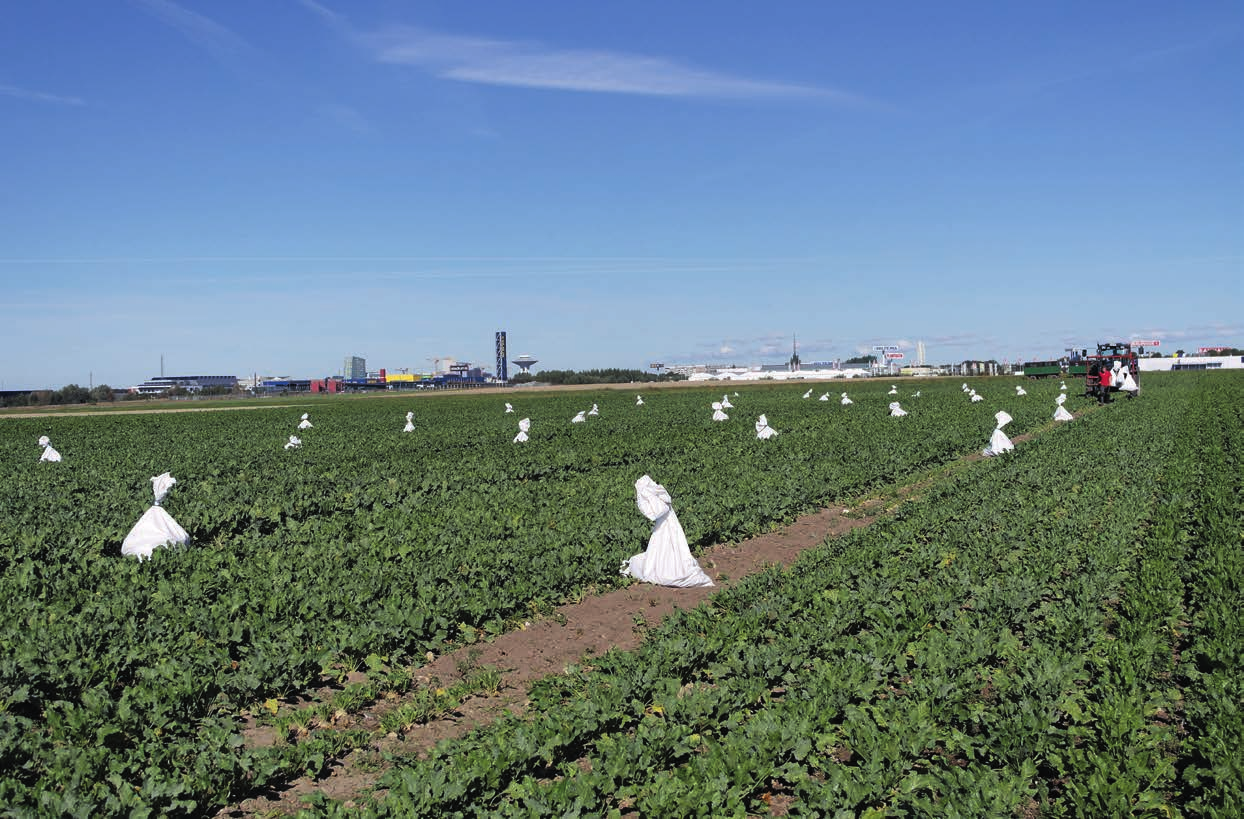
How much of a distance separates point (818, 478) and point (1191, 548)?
788 centimetres

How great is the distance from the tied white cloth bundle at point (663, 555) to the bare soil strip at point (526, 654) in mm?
147

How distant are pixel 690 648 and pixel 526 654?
186 cm

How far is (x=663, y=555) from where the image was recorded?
10.7 m

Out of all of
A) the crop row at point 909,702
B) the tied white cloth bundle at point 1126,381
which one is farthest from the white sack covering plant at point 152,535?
the tied white cloth bundle at point 1126,381

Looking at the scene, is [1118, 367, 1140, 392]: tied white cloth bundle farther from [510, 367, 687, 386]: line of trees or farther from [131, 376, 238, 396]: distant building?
[131, 376, 238, 396]: distant building

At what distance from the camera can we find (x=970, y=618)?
8.12 meters

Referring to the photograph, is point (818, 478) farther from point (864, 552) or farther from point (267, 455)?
point (267, 455)

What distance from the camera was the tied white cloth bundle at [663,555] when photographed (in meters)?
10.6

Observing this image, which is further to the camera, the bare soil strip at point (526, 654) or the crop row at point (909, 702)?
the bare soil strip at point (526, 654)

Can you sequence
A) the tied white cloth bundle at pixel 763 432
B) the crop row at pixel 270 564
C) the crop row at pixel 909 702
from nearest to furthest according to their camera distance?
the crop row at pixel 909 702
the crop row at pixel 270 564
the tied white cloth bundle at pixel 763 432

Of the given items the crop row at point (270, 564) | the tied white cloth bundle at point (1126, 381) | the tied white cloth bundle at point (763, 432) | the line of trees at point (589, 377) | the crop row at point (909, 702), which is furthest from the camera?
the line of trees at point (589, 377)

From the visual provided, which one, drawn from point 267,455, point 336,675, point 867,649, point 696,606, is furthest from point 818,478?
point 267,455

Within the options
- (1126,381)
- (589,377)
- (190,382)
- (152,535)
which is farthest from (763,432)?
(190,382)

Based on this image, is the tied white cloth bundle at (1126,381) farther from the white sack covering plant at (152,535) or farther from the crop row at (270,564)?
the white sack covering plant at (152,535)
